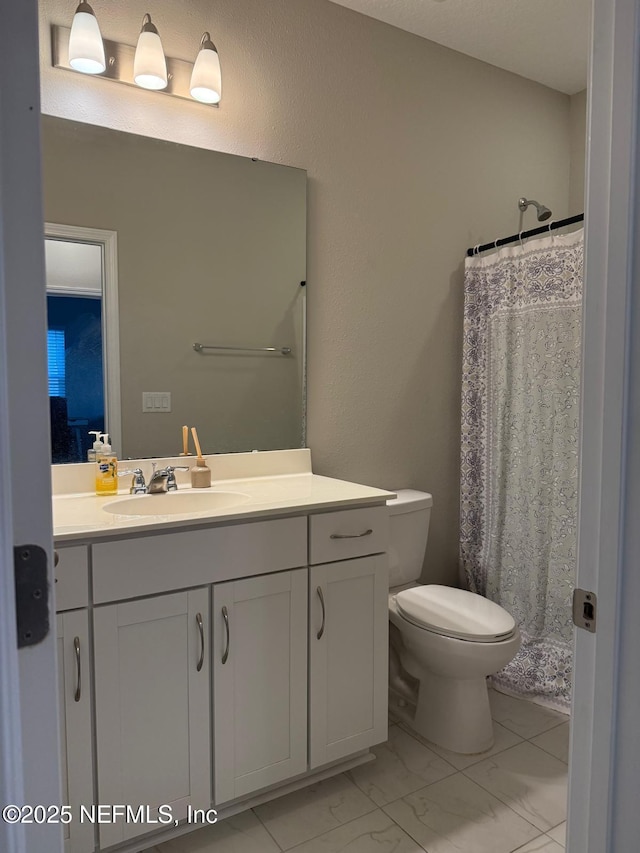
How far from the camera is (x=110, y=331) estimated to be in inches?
74.8

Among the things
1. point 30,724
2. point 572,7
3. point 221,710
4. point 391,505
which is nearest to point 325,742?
point 221,710

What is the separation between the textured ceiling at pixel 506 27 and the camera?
2.26 metres

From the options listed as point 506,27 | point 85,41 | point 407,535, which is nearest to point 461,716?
point 407,535

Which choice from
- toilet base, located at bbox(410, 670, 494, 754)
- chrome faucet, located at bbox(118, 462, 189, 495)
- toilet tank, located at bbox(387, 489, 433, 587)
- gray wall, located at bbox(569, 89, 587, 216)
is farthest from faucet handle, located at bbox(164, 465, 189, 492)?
gray wall, located at bbox(569, 89, 587, 216)

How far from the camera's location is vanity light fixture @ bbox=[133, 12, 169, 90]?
183cm

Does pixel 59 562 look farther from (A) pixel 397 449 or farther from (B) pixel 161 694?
(A) pixel 397 449

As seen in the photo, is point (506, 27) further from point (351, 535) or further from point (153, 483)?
point (153, 483)

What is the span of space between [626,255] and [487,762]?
184 cm

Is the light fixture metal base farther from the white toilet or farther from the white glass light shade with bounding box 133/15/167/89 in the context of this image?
the white toilet

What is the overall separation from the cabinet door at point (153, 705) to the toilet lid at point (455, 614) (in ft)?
2.69

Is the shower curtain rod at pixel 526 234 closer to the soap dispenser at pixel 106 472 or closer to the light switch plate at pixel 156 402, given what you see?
the light switch plate at pixel 156 402

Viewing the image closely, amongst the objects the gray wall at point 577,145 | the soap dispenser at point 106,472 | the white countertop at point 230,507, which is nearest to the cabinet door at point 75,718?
the white countertop at point 230,507

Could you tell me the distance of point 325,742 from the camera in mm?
1786

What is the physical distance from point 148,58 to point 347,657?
193 cm
